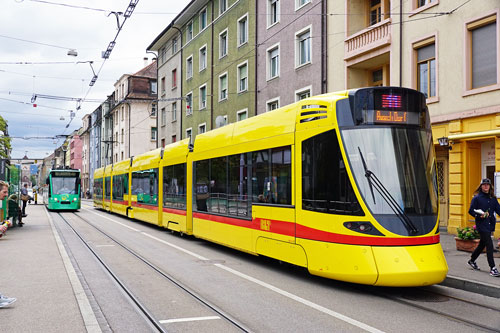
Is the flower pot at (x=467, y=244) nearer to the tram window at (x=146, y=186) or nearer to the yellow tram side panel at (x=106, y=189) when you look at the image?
the tram window at (x=146, y=186)

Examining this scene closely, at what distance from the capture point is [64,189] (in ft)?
105

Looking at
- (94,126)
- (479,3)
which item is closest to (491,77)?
(479,3)

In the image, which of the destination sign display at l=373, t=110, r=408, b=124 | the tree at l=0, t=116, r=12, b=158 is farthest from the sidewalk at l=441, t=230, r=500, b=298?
the tree at l=0, t=116, r=12, b=158

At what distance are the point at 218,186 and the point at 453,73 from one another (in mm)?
7825

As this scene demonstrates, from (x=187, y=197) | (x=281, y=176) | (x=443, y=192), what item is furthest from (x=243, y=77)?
(x=281, y=176)

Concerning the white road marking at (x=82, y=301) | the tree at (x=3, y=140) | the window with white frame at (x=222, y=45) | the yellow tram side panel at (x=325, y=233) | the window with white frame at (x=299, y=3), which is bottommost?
the white road marking at (x=82, y=301)

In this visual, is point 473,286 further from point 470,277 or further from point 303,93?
point 303,93

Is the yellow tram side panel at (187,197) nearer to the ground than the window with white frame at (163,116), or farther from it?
nearer to the ground

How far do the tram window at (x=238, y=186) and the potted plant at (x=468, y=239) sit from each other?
4896 mm

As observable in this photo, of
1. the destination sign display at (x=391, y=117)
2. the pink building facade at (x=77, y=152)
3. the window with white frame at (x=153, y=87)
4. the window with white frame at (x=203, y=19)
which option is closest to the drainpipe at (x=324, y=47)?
the destination sign display at (x=391, y=117)

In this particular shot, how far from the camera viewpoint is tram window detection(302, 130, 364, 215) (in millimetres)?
7496

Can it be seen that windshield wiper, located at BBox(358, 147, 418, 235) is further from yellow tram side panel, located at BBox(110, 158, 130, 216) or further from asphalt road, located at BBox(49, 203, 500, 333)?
yellow tram side panel, located at BBox(110, 158, 130, 216)

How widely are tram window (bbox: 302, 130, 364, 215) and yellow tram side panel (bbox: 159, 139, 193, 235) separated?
686 centimetres

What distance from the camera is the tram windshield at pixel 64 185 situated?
31609 mm
